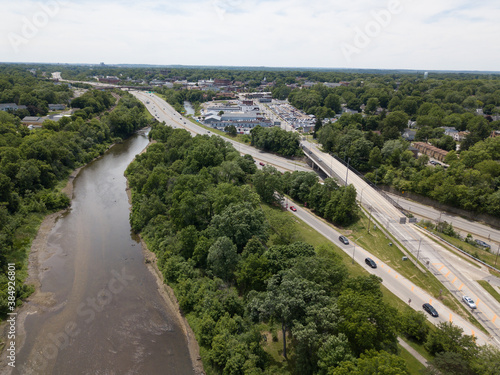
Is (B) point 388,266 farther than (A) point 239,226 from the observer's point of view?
Yes

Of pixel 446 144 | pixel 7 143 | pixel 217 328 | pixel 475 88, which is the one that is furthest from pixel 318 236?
pixel 475 88

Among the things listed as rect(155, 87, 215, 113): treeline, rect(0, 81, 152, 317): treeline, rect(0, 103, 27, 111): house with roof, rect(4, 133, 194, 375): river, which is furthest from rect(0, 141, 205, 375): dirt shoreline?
rect(155, 87, 215, 113): treeline

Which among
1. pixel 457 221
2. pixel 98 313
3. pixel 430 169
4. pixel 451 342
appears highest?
pixel 430 169

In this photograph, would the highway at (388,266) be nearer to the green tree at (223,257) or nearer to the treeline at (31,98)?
the green tree at (223,257)

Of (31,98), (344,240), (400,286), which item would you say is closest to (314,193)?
(344,240)

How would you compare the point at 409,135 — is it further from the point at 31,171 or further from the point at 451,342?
the point at 31,171

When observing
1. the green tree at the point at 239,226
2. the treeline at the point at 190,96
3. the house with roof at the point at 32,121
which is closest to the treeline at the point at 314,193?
the green tree at the point at 239,226

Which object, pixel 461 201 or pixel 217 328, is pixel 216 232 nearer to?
pixel 217 328
